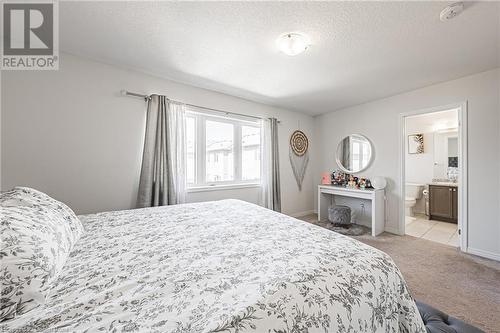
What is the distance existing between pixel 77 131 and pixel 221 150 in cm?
184

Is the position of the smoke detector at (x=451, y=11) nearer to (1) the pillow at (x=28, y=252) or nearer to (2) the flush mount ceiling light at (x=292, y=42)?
(2) the flush mount ceiling light at (x=292, y=42)

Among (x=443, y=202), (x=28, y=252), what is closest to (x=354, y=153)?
(x=443, y=202)

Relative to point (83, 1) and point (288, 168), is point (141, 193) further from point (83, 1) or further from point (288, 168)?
point (288, 168)

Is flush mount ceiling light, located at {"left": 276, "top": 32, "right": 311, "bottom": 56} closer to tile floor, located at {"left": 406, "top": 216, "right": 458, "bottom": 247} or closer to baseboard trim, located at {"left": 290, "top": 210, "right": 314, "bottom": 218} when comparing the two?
baseboard trim, located at {"left": 290, "top": 210, "right": 314, "bottom": 218}

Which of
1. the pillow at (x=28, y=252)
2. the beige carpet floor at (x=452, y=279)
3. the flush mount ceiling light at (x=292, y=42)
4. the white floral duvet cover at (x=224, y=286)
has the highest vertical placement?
the flush mount ceiling light at (x=292, y=42)

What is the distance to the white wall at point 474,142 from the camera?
2369 mm

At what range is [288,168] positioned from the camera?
4078 millimetres

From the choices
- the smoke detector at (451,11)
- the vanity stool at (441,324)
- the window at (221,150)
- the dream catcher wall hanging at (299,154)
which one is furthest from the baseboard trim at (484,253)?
the window at (221,150)

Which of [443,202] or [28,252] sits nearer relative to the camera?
[28,252]

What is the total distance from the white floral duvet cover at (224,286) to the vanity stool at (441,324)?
0.26 meters

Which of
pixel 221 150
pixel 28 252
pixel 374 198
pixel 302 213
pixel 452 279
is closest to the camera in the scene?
pixel 28 252

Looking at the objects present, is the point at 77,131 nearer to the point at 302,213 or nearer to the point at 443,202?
the point at 302,213

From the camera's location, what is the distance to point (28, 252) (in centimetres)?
74

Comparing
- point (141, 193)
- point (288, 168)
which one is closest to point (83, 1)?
point (141, 193)
